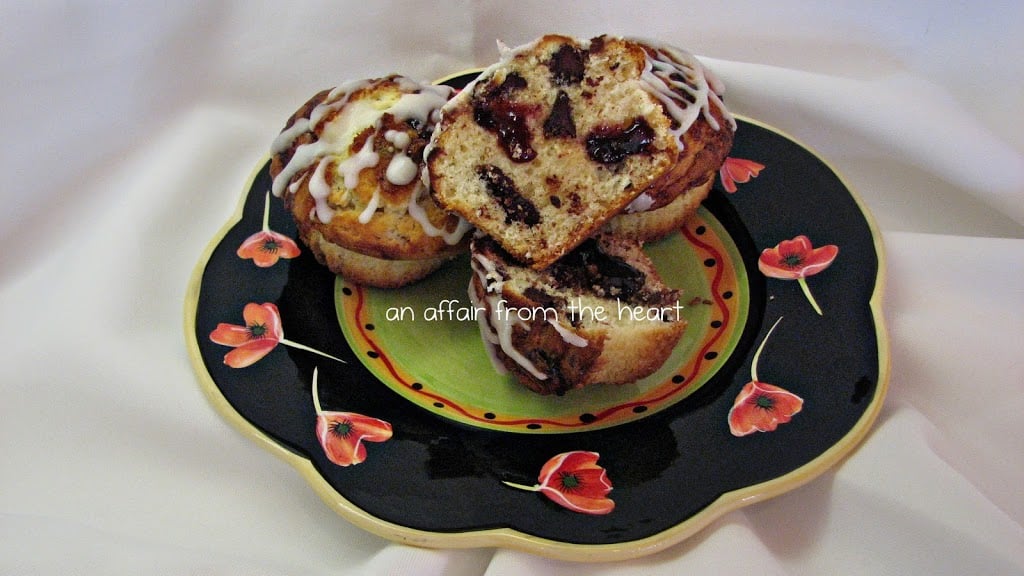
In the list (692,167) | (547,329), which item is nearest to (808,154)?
(692,167)

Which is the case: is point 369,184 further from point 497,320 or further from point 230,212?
point 230,212

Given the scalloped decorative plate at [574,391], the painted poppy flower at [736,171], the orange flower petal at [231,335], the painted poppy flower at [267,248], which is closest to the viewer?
the scalloped decorative plate at [574,391]

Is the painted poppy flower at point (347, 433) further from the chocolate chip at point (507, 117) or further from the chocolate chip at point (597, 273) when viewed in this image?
the chocolate chip at point (507, 117)

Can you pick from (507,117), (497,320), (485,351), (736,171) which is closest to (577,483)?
(497,320)

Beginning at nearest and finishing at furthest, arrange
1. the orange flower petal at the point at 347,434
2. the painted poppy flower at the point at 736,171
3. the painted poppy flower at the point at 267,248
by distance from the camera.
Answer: the orange flower petal at the point at 347,434 < the painted poppy flower at the point at 267,248 < the painted poppy flower at the point at 736,171

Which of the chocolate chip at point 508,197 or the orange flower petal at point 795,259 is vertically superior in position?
the chocolate chip at point 508,197

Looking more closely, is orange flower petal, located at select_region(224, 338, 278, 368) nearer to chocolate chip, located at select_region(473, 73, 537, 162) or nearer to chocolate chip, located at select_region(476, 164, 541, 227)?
chocolate chip, located at select_region(476, 164, 541, 227)

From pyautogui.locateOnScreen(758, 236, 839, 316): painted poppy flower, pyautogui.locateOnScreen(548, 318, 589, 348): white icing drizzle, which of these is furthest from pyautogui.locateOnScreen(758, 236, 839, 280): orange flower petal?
pyautogui.locateOnScreen(548, 318, 589, 348): white icing drizzle

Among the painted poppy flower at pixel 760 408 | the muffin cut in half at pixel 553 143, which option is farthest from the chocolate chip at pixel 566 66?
the painted poppy flower at pixel 760 408

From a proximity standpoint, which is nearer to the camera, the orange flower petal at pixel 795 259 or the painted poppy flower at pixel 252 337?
the painted poppy flower at pixel 252 337
